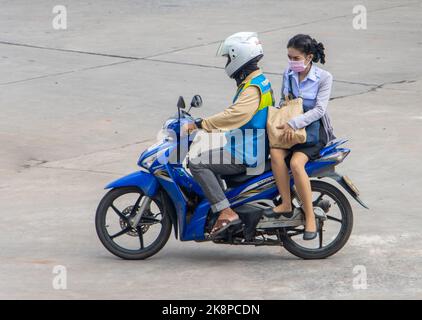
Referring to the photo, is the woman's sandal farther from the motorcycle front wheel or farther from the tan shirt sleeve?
the tan shirt sleeve

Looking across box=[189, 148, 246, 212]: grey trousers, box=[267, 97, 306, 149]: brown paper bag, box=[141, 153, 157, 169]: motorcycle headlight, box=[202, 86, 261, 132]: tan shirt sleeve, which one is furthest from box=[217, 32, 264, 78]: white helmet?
box=[141, 153, 157, 169]: motorcycle headlight

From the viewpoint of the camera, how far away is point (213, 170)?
809 centimetres

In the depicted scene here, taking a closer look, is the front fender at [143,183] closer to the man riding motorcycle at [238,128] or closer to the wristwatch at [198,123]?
the man riding motorcycle at [238,128]

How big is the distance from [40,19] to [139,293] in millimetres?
11960

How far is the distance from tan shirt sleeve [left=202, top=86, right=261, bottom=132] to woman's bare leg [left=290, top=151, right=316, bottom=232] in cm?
46

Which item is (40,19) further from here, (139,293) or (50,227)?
(139,293)

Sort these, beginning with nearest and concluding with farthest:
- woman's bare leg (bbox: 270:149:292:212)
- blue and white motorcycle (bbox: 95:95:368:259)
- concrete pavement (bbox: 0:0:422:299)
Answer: concrete pavement (bbox: 0:0:422:299), woman's bare leg (bbox: 270:149:292:212), blue and white motorcycle (bbox: 95:95:368:259)

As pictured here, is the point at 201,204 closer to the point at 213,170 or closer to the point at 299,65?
the point at 213,170

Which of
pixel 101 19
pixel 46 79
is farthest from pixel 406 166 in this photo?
pixel 101 19

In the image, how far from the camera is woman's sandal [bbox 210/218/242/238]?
810cm

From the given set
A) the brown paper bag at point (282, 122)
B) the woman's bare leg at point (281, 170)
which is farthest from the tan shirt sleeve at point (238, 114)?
the woman's bare leg at point (281, 170)

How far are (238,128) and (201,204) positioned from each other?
25.5 inches

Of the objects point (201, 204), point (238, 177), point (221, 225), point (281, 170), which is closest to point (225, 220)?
point (221, 225)
